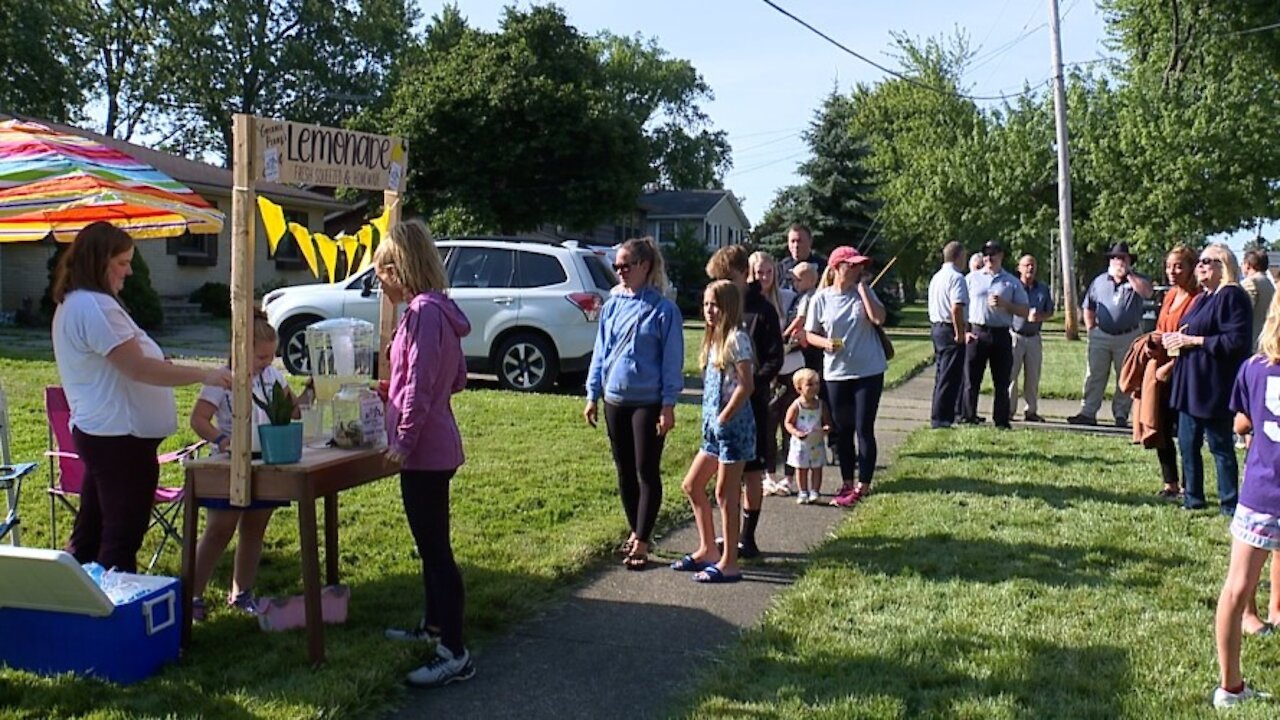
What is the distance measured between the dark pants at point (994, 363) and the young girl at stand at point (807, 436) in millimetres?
3793

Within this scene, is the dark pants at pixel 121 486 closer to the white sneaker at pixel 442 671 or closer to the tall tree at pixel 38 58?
the white sneaker at pixel 442 671

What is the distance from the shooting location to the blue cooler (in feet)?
13.1

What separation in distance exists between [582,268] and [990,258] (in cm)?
445

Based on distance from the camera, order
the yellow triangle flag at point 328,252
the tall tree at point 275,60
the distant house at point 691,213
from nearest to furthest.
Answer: the yellow triangle flag at point 328,252 < the tall tree at point 275,60 < the distant house at point 691,213

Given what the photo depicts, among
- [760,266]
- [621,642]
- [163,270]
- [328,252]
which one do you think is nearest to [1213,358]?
[760,266]

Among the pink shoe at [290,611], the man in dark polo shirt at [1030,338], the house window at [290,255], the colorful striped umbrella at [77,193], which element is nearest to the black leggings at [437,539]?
the pink shoe at [290,611]

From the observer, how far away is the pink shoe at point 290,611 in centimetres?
480

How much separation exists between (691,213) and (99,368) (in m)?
55.8

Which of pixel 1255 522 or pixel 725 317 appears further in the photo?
pixel 725 317

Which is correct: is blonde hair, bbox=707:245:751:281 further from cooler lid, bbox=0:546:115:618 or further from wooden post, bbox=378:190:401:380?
cooler lid, bbox=0:546:115:618

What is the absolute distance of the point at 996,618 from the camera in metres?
5.04

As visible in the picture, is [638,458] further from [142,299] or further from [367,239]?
[142,299]

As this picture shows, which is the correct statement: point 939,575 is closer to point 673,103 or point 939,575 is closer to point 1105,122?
point 1105,122

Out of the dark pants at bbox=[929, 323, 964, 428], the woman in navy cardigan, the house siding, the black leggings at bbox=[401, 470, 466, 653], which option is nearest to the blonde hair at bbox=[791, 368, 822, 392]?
the woman in navy cardigan
